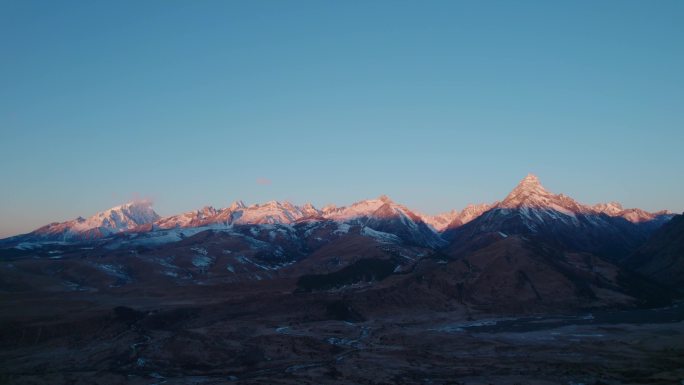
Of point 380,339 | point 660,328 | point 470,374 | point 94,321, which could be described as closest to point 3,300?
point 94,321

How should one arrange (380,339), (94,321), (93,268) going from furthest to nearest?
(93,268)
(94,321)
(380,339)

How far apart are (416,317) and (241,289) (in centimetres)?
5242

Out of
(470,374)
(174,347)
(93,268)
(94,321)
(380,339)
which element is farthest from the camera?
(93,268)

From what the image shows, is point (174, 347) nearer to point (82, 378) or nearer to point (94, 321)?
point (82, 378)

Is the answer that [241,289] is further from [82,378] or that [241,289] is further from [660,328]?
[660,328]

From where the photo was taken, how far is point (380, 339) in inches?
3959

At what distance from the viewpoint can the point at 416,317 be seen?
127 metres

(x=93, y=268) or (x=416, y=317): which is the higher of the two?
(x=93, y=268)

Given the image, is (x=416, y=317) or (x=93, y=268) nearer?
(x=416, y=317)

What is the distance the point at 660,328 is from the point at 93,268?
162008mm

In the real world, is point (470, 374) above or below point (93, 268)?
below

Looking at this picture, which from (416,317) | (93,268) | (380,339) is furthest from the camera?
(93,268)

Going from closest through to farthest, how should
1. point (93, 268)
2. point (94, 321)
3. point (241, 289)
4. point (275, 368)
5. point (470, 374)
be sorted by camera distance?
point (470, 374) → point (275, 368) → point (94, 321) → point (241, 289) → point (93, 268)

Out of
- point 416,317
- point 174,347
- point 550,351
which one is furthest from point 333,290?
point 550,351
